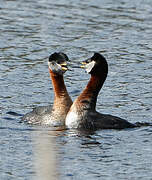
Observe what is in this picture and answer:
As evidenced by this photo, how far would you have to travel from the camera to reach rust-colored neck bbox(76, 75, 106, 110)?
1564 centimetres

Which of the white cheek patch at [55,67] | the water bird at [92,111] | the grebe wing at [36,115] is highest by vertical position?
the white cheek patch at [55,67]

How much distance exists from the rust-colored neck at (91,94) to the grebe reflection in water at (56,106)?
48 centimetres

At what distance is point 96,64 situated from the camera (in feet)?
51.1

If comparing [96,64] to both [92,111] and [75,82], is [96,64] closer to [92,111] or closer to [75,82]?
[92,111]

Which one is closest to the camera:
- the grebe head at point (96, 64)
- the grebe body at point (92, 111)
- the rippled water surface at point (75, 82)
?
the rippled water surface at point (75, 82)

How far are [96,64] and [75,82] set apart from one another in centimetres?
434

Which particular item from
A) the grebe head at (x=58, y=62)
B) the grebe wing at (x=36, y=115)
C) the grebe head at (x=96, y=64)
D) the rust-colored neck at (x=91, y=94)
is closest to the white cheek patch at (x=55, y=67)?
the grebe head at (x=58, y=62)

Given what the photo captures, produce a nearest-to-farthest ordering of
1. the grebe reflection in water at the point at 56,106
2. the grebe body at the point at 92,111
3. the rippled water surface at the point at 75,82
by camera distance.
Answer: the rippled water surface at the point at 75,82
the grebe body at the point at 92,111
the grebe reflection in water at the point at 56,106

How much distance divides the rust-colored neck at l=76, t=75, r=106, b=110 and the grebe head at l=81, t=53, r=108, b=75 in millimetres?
186

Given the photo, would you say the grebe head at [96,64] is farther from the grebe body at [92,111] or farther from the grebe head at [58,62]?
the grebe head at [58,62]

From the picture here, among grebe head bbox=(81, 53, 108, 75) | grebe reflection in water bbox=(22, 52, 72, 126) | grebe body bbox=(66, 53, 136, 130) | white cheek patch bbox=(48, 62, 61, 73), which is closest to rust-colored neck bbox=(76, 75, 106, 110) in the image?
grebe body bbox=(66, 53, 136, 130)

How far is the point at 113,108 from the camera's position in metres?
17.4

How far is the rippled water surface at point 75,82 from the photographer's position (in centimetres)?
1227

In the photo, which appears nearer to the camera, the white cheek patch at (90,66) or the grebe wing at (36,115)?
the white cheek patch at (90,66)
